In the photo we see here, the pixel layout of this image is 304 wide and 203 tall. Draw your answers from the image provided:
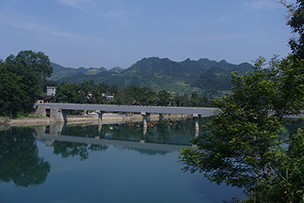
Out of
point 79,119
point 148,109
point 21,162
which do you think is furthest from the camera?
point 79,119

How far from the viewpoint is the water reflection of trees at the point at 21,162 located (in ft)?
66.1

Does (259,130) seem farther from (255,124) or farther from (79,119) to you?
(79,119)

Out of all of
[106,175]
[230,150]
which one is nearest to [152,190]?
[106,175]

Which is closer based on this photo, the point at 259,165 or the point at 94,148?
the point at 259,165

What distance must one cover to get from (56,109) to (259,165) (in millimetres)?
52324

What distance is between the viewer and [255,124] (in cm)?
1083

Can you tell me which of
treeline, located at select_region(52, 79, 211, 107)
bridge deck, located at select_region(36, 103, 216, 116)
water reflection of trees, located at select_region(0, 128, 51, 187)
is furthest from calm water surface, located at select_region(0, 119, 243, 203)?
treeline, located at select_region(52, 79, 211, 107)

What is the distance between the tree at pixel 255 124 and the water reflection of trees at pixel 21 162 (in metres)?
14.2

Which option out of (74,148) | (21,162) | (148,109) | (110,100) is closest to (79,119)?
(148,109)

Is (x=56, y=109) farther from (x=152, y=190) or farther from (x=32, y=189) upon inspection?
(x=152, y=190)

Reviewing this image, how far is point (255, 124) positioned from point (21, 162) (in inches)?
916

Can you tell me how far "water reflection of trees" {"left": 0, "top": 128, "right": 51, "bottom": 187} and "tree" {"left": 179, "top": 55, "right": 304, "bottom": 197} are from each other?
46.5ft

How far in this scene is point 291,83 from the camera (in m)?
11.1

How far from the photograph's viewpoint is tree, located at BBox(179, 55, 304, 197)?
10.7 metres
